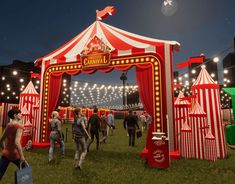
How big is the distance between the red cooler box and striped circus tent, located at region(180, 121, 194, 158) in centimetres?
183

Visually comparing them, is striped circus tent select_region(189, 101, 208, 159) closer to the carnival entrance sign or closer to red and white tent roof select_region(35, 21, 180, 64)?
the carnival entrance sign

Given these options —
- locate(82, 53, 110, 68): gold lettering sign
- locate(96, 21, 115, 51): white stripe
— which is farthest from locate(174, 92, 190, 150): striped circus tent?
locate(96, 21, 115, 51): white stripe

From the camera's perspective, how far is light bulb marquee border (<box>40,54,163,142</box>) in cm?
802

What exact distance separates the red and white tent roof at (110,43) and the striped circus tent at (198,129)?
2.88 m

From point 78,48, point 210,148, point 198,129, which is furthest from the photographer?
point 78,48

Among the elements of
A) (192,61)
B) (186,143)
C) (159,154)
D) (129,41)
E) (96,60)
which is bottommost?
(159,154)

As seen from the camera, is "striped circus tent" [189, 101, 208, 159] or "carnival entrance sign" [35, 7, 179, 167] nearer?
"striped circus tent" [189, 101, 208, 159]

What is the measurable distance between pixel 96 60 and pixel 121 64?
3.85ft

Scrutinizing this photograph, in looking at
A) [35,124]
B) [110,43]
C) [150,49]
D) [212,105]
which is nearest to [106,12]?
[110,43]

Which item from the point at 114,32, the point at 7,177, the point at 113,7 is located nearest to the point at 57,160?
the point at 7,177

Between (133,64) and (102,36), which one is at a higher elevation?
(102,36)

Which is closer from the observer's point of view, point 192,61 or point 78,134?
point 78,134

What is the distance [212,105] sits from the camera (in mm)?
8242

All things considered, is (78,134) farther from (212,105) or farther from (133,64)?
(212,105)
